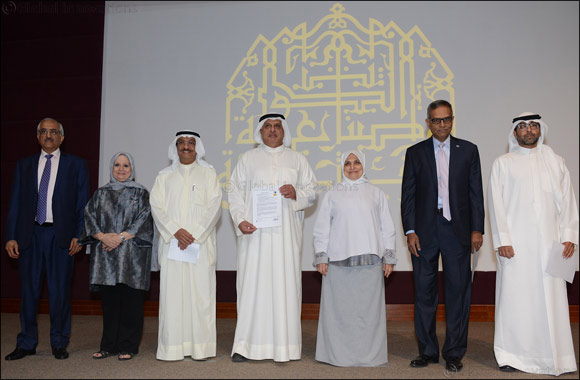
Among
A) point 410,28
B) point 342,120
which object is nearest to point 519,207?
point 342,120

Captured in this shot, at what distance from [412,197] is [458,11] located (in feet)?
10.6

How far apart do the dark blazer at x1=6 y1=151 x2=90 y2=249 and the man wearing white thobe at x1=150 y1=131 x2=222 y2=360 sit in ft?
2.11

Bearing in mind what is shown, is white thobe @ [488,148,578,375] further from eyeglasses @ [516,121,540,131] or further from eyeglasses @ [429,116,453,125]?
eyeglasses @ [429,116,453,125]

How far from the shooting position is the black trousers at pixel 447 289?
3.44 meters

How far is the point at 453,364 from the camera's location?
334cm

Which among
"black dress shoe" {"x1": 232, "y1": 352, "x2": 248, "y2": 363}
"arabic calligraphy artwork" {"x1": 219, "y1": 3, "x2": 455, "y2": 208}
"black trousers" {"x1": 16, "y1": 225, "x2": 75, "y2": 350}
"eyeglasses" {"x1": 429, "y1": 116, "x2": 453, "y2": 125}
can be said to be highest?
"arabic calligraphy artwork" {"x1": 219, "y1": 3, "x2": 455, "y2": 208}

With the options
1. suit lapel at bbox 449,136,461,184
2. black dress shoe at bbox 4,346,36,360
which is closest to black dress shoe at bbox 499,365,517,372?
suit lapel at bbox 449,136,461,184

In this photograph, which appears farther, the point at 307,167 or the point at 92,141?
the point at 92,141

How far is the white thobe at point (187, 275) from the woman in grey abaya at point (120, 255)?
134mm

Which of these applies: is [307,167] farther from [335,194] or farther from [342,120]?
[342,120]

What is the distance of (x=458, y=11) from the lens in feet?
18.9

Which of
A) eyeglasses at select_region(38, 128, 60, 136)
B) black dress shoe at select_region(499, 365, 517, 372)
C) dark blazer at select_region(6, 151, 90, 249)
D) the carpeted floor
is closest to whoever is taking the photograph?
the carpeted floor

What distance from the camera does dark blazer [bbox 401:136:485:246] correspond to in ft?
11.4

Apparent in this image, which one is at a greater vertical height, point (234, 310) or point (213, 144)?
point (213, 144)
